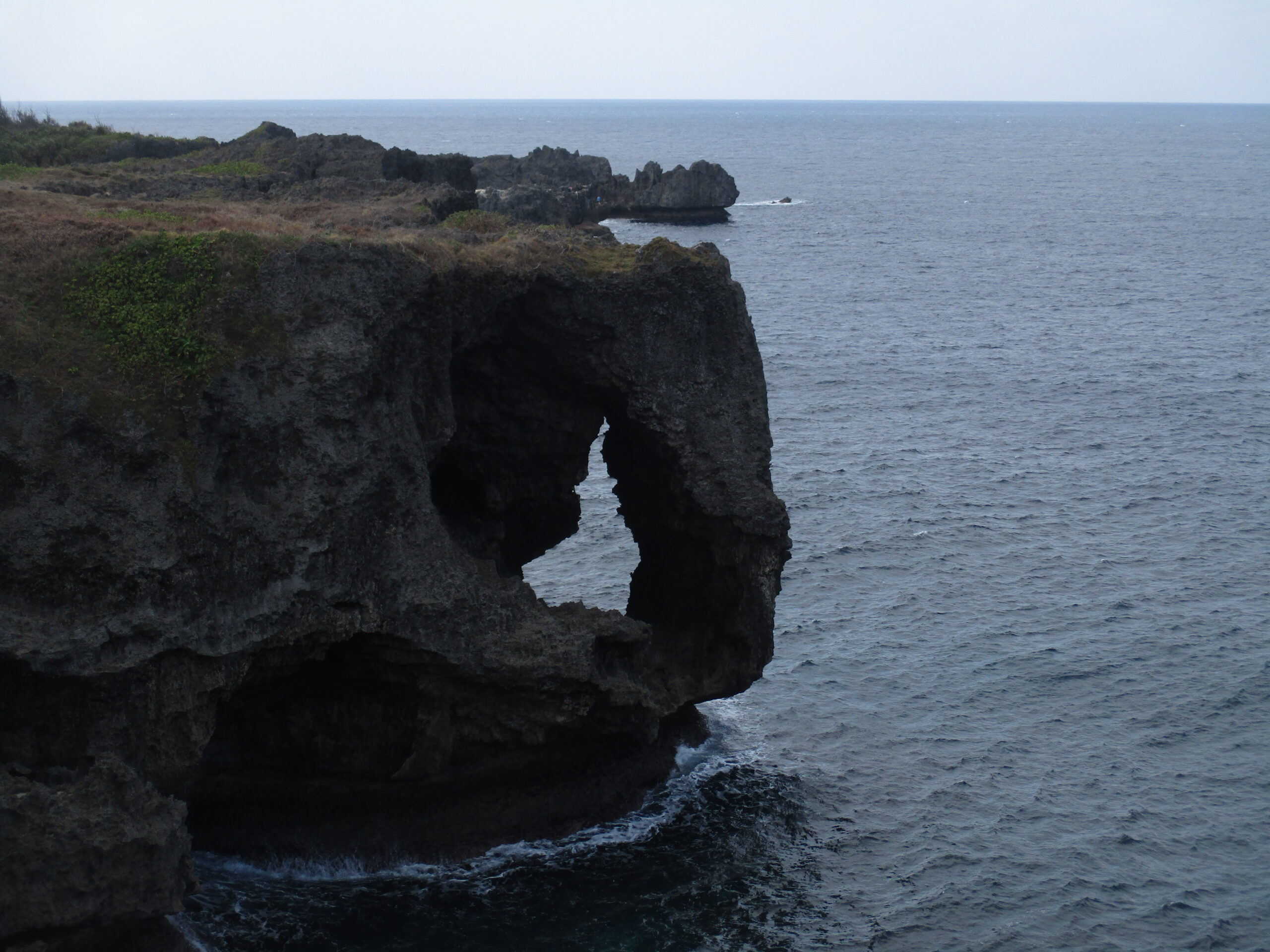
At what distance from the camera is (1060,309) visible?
94.8 m

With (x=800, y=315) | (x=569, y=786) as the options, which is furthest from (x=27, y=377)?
(x=800, y=315)

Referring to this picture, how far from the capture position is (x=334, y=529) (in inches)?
980

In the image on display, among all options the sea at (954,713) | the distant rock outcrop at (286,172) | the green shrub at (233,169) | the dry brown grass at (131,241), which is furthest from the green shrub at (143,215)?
the sea at (954,713)

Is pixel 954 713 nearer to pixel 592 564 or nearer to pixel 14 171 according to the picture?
pixel 592 564

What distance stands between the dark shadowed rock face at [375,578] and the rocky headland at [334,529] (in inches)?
2.4

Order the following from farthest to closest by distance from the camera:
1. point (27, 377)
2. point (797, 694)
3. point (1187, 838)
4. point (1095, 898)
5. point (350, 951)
Answer: point (797, 694), point (1187, 838), point (1095, 898), point (350, 951), point (27, 377)

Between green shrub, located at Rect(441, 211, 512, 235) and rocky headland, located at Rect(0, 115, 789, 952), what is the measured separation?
0.21 m

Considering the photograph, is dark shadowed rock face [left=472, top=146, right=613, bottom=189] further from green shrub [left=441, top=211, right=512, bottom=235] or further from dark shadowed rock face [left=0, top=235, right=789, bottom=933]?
dark shadowed rock face [left=0, top=235, right=789, bottom=933]

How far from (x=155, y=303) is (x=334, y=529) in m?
5.54

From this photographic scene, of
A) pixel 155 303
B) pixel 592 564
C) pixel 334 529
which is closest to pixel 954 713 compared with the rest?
pixel 592 564

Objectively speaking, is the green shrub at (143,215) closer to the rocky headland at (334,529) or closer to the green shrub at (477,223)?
the rocky headland at (334,529)

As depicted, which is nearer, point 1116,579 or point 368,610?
point 368,610

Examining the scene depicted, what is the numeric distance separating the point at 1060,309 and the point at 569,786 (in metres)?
75.0

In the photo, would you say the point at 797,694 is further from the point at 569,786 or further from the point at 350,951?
the point at 350,951
